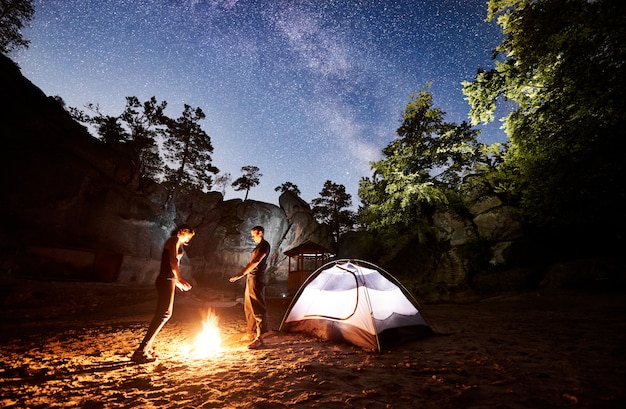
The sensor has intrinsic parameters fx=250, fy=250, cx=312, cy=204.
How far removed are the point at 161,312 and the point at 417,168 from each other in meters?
16.2

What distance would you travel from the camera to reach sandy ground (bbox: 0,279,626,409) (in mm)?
2744

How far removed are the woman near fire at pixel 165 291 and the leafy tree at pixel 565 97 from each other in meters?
10.4

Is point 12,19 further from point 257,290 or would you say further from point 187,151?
point 257,290

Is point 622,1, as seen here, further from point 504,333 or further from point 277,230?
point 277,230

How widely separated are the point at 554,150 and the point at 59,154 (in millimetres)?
24973

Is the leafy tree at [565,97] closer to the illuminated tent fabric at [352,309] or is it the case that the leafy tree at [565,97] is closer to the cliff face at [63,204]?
the illuminated tent fabric at [352,309]

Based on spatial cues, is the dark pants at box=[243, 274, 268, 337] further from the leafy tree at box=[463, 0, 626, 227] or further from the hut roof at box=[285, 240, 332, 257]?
the hut roof at box=[285, 240, 332, 257]

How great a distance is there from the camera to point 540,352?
13.8ft

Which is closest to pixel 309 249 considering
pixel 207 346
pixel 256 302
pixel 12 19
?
pixel 256 302

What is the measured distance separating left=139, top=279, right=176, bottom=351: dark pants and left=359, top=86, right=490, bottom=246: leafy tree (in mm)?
13228

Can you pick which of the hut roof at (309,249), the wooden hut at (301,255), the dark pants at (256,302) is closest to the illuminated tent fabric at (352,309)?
the dark pants at (256,302)

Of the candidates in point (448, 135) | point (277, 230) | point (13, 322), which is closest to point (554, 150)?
point (448, 135)

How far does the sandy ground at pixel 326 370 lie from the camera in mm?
2744

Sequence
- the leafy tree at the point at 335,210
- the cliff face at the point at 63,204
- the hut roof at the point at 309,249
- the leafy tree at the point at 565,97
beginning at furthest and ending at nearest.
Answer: the leafy tree at the point at 335,210 < the hut roof at the point at 309,249 < the cliff face at the point at 63,204 < the leafy tree at the point at 565,97
